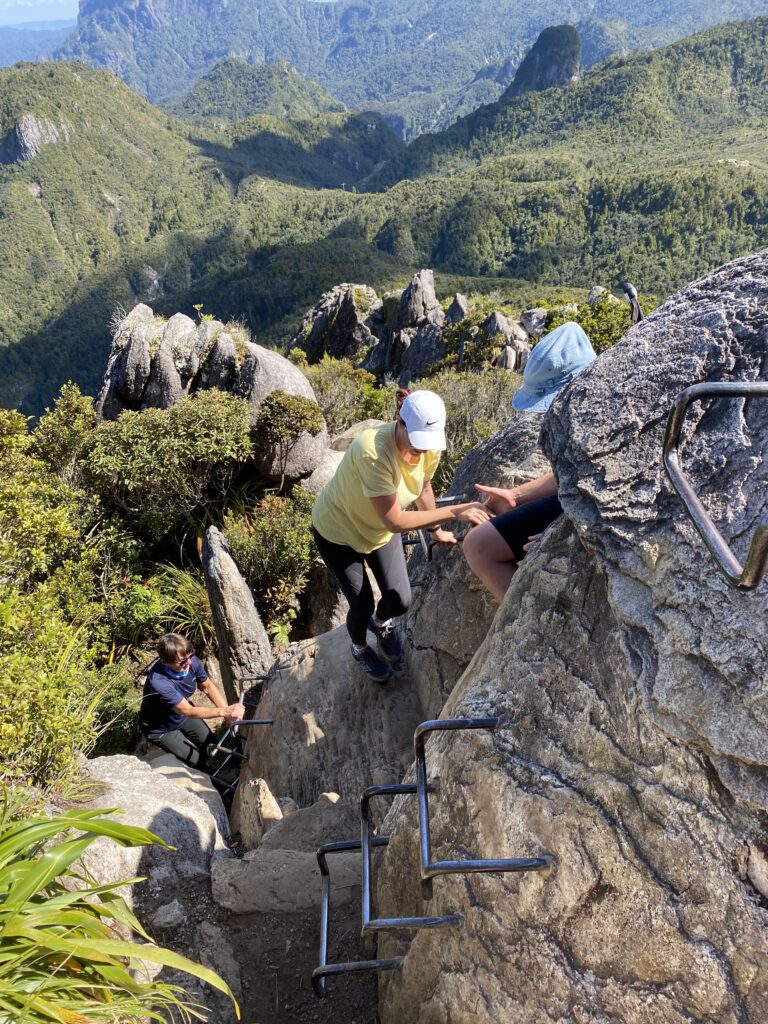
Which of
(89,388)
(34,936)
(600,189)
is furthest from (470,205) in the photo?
(34,936)

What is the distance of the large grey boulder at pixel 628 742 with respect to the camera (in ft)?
6.29

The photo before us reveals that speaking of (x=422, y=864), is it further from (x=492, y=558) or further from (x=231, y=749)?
(x=231, y=749)

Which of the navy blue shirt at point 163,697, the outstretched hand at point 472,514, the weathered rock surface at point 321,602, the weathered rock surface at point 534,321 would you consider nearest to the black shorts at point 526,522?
the outstretched hand at point 472,514

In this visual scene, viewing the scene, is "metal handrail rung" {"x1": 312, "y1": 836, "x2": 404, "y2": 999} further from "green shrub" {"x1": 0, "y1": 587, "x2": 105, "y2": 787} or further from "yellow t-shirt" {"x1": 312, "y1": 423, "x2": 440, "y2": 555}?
"green shrub" {"x1": 0, "y1": 587, "x2": 105, "y2": 787}

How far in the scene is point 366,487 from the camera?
3785mm

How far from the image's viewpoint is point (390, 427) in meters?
3.84

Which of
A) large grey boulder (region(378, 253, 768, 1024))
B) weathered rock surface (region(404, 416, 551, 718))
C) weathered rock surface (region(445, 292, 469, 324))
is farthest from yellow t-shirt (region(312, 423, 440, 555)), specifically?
weathered rock surface (region(445, 292, 469, 324))

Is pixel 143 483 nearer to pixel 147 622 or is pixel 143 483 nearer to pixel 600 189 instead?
pixel 147 622

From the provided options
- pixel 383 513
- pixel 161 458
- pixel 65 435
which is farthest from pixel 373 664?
pixel 65 435

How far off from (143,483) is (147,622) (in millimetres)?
2168

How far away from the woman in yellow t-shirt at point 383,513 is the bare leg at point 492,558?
169 mm

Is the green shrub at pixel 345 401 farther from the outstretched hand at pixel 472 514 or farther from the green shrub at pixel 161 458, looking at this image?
the outstretched hand at pixel 472 514

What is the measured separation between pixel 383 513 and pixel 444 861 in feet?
6.31

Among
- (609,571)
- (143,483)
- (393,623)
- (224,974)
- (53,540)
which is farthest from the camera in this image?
(143,483)
